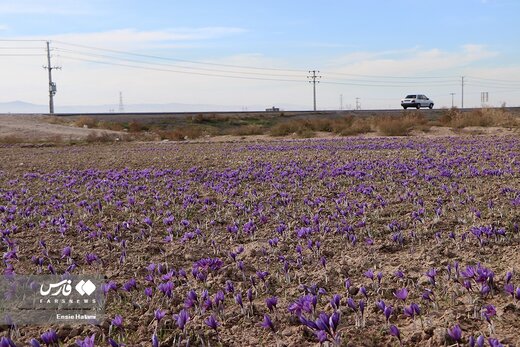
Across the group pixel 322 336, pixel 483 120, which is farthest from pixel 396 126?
pixel 322 336

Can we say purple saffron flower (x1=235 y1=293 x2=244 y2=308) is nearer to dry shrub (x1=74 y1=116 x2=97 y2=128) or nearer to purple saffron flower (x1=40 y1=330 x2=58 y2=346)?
purple saffron flower (x1=40 y1=330 x2=58 y2=346)

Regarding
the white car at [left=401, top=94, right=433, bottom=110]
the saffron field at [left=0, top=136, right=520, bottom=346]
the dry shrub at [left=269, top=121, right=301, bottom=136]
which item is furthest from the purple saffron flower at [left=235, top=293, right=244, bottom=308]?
the white car at [left=401, top=94, right=433, bottom=110]

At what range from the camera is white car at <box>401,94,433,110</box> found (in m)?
55.9

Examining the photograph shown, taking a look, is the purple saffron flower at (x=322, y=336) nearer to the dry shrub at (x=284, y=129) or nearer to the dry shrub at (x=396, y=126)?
the dry shrub at (x=396, y=126)

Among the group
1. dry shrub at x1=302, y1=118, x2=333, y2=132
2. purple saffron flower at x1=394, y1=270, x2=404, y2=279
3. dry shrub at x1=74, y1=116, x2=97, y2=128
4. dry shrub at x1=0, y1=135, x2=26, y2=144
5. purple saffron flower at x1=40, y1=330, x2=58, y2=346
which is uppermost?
dry shrub at x1=74, y1=116, x2=97, y2=128

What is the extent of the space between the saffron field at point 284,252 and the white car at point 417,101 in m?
47.2

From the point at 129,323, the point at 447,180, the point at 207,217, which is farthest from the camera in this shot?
the point at 447,180

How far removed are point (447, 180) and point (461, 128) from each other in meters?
19.2

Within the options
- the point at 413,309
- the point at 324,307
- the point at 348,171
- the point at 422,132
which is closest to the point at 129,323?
the point at 324,307

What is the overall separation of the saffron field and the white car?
47.2 m

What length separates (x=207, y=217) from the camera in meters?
6.96

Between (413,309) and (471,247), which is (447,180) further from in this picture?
(413,309)

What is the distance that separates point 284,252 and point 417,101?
5405cm

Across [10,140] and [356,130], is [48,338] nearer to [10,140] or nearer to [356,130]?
[356,130]
